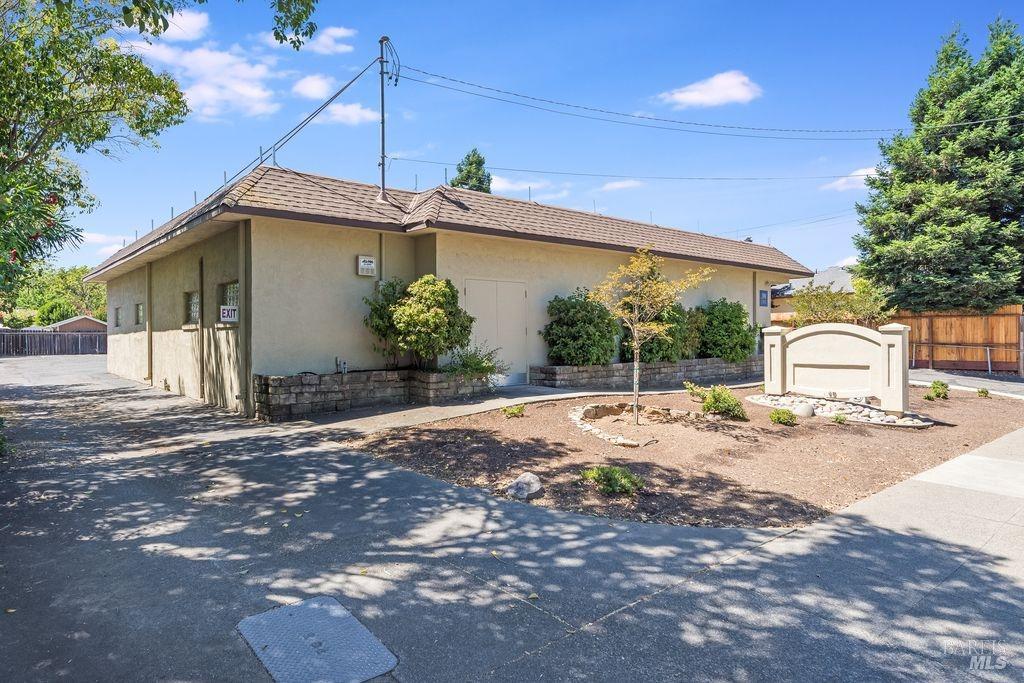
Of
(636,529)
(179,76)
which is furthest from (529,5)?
(636,529)

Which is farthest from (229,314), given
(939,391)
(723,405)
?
(939,391)

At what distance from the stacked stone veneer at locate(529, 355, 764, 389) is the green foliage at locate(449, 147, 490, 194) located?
24.2m

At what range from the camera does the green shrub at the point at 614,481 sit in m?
5.43

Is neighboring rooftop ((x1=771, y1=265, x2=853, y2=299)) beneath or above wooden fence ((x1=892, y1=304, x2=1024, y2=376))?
above

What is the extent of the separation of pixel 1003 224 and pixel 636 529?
2287cm

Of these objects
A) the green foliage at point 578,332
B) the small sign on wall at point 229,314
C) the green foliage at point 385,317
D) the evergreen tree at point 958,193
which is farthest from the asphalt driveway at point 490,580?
the evergreen tree at point 958,193

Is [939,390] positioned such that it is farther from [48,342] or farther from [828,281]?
[48,342]

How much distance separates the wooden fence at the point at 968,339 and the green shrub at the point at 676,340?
1062cm

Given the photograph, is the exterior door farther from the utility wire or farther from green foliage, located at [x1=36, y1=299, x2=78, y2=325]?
green foliage, located at [x1=36, y1=299, x2=78, y2=325]

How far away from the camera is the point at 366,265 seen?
1107cm

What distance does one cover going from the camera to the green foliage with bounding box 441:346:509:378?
10.9 m

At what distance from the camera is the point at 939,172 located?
20375 millimetres

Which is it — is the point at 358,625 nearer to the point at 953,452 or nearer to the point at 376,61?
the point at 953,452

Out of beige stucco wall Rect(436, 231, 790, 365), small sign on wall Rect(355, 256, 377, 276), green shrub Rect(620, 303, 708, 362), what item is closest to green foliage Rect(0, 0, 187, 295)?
small sign on wall Rect(355, 256, 377, 276)
